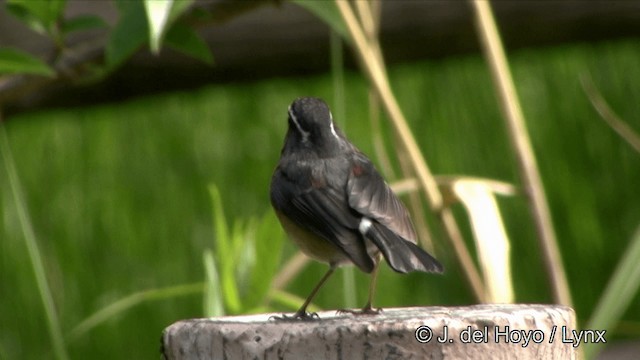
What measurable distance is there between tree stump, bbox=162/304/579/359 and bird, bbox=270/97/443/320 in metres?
0.15

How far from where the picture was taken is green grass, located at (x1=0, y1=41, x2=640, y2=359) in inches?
156

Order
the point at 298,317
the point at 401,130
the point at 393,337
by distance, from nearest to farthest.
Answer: the point at 393,337, the point at 298,317, the point at 401,130

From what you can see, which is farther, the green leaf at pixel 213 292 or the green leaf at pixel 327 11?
the green leaf at pixel 213 292

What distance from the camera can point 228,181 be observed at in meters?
4.62

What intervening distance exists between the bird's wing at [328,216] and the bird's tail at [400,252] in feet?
0.08

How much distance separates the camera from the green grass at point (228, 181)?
156 inches

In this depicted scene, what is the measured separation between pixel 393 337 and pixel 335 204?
0.35 metres

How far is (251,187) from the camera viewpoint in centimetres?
448

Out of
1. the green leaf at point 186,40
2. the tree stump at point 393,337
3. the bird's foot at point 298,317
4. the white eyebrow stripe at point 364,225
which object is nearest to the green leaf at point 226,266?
the green leaf at point 186,40

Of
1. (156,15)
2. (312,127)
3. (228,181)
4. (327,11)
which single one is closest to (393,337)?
(156,15)

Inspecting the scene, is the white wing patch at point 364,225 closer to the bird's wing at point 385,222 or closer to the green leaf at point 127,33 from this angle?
the bird's wing at point 385,222

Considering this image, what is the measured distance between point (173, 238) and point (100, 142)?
66cm

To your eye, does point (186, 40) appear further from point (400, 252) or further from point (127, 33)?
point (400, 252)

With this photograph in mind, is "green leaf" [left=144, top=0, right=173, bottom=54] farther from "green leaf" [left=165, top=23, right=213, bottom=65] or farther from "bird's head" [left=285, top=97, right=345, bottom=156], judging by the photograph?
"green leaf" [left=165, top=23, right=213, bottom=65]
